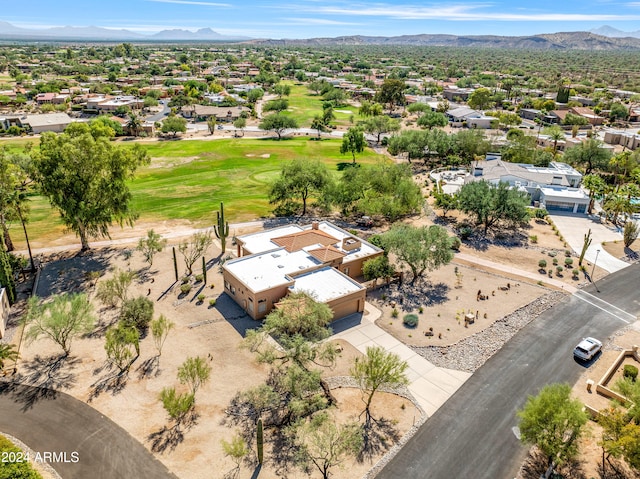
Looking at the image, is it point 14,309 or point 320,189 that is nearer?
point 14,309

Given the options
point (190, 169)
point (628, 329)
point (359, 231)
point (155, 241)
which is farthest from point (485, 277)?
point (190, 169)

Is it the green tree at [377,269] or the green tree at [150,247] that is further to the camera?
the green tree at [150,247]

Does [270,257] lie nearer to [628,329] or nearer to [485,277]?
[485,277]

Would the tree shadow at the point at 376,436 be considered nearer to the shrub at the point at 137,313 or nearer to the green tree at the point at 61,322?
A: the shrub at the point at 137,313

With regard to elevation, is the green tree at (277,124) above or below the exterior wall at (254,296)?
above

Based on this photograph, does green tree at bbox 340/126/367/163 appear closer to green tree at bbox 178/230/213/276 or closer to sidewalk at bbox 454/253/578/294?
sidewalk at bbox 454/253/578/294

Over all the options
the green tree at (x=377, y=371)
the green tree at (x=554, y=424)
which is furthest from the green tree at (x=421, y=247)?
the green tree at (x=554, y=424)
